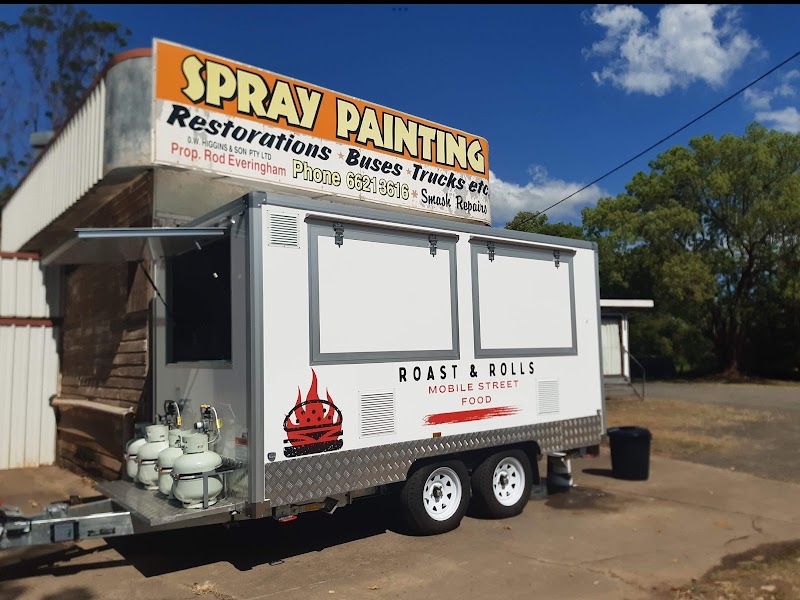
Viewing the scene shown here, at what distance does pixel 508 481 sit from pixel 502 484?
3.9 inches

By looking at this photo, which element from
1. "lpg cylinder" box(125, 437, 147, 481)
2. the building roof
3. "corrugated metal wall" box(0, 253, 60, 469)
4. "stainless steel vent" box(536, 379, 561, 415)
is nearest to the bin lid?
"stainless steel vent" box(536, 379, 561, 415)

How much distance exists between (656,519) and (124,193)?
25.1 feet

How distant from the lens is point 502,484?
7.49 meters

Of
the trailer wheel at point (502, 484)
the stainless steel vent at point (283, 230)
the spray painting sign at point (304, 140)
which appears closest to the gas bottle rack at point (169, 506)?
the stainless steel vent at point (283, 230)

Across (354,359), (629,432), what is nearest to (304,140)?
(354,359)

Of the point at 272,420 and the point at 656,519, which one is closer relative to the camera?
the point at 272,420

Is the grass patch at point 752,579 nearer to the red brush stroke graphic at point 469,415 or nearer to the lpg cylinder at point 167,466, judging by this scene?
the red brush stroke graphic at point 469,415

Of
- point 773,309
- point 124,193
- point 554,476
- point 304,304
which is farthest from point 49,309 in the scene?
point 773,309

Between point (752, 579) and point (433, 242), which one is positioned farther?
point (433, 242)

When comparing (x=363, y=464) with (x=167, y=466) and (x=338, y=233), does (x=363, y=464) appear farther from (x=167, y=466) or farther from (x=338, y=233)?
(x=338, y=233)

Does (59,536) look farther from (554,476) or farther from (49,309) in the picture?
(49,309)

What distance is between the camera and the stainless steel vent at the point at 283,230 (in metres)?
5.67

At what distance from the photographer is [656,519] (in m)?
7.42

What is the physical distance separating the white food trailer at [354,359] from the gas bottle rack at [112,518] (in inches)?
0.6
